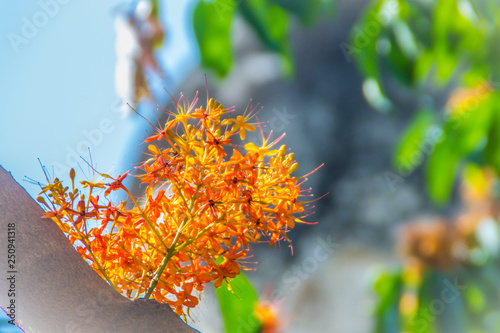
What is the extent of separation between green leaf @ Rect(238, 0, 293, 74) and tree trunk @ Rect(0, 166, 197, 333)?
445mm

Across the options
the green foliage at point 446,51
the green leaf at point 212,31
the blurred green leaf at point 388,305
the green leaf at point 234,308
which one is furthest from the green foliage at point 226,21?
the blurred green leaf at point 388,305

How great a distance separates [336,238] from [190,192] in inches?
75.7

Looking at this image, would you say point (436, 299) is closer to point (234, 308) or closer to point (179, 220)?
point (234, 308)

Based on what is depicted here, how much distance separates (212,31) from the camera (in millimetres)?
615

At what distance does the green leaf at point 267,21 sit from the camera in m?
0.60

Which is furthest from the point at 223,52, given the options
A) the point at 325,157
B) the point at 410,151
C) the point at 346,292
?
the point at 346,292

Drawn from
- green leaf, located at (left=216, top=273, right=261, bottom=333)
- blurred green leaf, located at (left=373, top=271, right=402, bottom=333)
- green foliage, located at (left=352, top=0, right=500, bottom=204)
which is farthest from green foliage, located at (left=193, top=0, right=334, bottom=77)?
blurred green leaf, located at (left=373, top=271, right=402, bottom=333)

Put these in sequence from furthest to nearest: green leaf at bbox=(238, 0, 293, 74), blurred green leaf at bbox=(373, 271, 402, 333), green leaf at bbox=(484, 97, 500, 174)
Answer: blurred green leaf at bbox=(373, 271, 402, 333) < green leaf at bbox=(484, 97, 500, 174) < green leaf at bbox=(238, 0, 293, 74)

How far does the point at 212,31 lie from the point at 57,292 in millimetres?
468

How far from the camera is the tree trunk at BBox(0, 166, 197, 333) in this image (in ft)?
0.75

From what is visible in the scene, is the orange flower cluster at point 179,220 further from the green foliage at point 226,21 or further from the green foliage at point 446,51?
the green foliage at point 446,51

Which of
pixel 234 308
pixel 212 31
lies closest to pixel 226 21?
pixel 212 31

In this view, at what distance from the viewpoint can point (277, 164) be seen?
301 millimetres

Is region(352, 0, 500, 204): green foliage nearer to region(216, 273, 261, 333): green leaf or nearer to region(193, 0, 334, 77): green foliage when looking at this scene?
region(193, 0, 334, 77): green foliage
